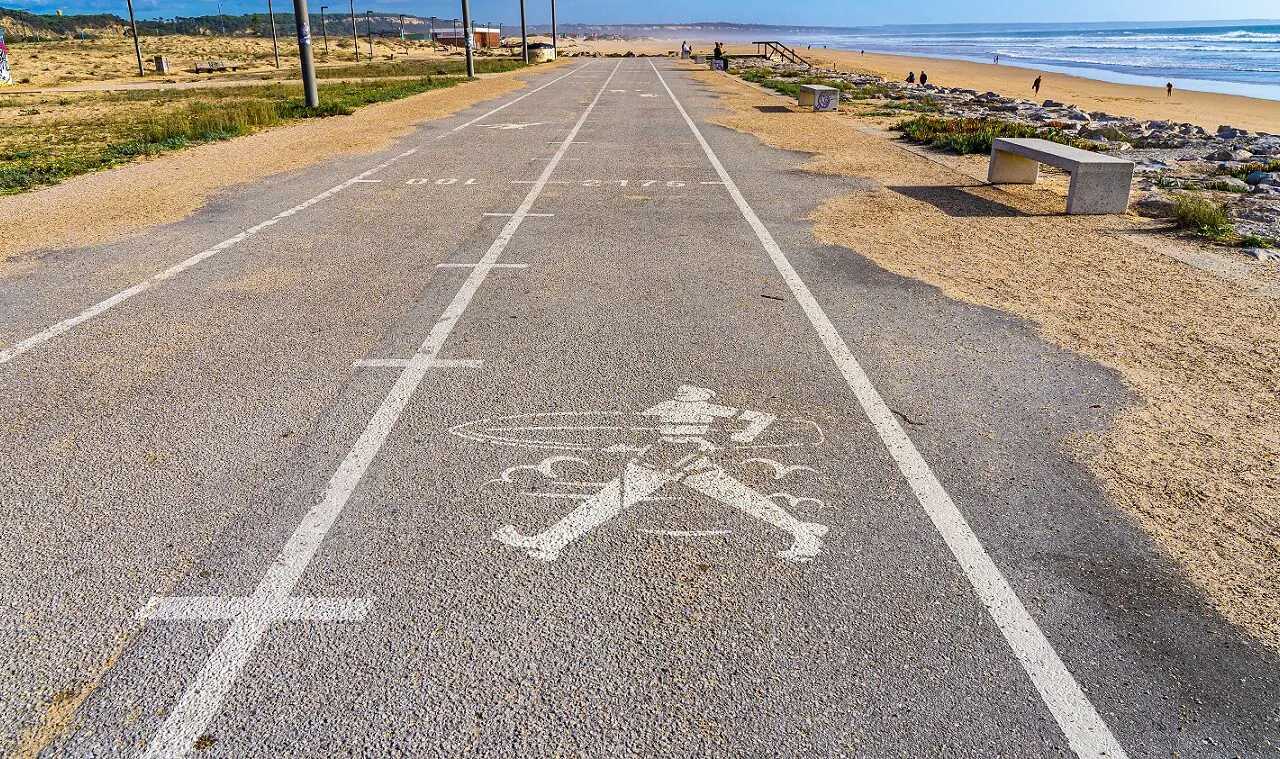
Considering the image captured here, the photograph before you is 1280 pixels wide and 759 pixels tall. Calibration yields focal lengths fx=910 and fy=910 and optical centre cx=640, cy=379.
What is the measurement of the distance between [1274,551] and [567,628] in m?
3.00

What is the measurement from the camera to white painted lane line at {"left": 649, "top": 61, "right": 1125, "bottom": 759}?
114 inches

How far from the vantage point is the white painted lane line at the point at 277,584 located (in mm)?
2861

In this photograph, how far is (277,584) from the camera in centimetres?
356

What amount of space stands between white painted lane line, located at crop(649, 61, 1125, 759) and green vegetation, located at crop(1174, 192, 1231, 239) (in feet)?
19.7

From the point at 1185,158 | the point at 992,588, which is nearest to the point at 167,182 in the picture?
the point at 992,588

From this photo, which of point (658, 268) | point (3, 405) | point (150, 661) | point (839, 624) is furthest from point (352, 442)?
point (658, 268)

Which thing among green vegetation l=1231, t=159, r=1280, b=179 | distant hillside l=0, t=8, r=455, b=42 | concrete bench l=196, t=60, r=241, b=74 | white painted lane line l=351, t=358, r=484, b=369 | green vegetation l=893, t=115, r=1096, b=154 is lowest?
white painted lane line l=351, t=358, r=484, b=369

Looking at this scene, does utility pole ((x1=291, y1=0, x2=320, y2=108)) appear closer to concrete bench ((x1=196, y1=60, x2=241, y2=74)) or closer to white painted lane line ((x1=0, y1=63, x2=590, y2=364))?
white painted lane line ((x1=0, y1=63, x2=590, y2=364))

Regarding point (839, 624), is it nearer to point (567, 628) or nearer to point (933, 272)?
point (567, 628)

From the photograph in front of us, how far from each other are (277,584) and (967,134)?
1701cm

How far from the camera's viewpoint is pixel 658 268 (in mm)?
8367

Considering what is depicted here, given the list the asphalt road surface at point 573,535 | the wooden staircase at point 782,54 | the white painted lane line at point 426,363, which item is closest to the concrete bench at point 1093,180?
the asphalt road surface at point 573,535

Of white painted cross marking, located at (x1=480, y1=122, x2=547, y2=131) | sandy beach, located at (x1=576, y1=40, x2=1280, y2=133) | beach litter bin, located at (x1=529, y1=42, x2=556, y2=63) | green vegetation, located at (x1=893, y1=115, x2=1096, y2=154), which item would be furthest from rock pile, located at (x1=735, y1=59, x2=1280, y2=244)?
beach litter bin, located at (x1=529, y1=42, x2=556, y2=63)

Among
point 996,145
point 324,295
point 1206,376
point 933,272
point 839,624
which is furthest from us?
point 996,145
